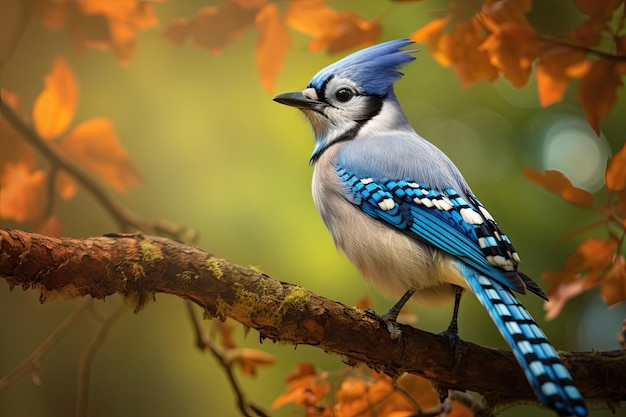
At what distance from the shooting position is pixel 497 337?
1.71 meters

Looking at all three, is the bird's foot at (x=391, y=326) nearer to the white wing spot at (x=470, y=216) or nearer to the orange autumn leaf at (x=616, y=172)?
the white wing spot at (x=470, y=216)

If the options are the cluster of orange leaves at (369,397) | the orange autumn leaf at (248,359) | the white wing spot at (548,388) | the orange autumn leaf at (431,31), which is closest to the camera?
the white wing spot at (548,388)

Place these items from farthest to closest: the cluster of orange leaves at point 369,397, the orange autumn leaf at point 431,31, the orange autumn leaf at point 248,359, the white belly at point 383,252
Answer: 1. the orange autumn leaf at point 431,31
2. the orange autumn leaf at point 248,359
3. the cluster of orange leaves at point 369,397
4. the white belly at point 383,252

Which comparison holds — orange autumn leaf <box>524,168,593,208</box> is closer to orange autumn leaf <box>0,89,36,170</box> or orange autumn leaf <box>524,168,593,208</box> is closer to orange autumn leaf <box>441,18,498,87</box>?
orange autumn leaf <box>441,18,498,87</box>

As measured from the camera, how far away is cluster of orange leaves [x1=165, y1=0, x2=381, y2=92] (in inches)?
71.9

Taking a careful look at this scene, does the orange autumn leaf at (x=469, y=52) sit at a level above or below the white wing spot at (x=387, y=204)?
above

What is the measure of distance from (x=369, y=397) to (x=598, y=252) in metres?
0.77

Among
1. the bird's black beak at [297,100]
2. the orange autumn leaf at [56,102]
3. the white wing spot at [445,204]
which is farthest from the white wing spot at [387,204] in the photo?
the orange autumn leaf at [56,102]

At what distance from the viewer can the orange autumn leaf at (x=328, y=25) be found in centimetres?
182

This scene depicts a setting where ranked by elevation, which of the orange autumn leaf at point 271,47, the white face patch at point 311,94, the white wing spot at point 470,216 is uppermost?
the orange autumn leaf at point 271,47

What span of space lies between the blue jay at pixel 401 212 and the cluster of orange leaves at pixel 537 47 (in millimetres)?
232

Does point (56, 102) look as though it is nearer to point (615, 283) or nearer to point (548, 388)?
point (548, 388)

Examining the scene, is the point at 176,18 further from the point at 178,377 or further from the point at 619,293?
the point at 619,293

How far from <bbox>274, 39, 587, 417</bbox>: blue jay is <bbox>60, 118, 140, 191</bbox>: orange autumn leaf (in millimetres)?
535
